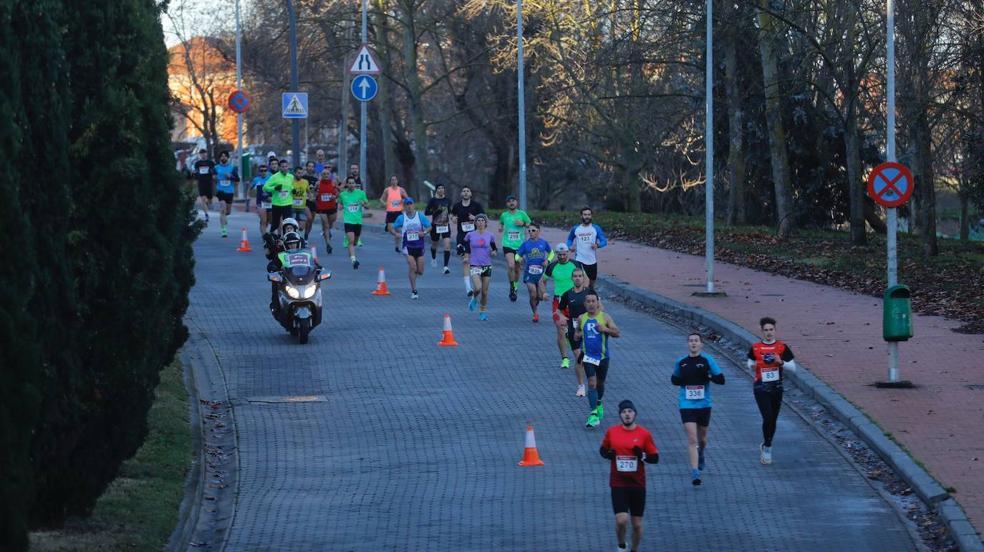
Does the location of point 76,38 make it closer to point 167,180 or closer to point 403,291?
point 167,180

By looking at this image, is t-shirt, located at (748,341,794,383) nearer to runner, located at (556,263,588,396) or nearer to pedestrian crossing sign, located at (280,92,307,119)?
runner, located at (556,263,588,396)

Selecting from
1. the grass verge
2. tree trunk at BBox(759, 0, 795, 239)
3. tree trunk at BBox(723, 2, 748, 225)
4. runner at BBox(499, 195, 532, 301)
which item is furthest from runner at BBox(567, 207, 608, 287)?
tree trunk at BBox(723, 2, 748, 225)

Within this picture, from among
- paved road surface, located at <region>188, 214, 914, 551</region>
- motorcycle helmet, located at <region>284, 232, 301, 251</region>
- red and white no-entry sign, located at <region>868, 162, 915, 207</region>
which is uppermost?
red and white no-entry sign, located at <region>868, 162, 915, 207</region>

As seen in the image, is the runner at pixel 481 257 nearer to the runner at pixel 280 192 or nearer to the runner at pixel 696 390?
the runner at pixel 280 192

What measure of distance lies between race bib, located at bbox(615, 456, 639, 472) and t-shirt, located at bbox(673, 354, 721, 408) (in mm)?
2555

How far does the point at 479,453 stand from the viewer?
14.8 meters

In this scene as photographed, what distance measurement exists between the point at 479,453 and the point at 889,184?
5.94m

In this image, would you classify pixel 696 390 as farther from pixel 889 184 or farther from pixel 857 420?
pixel 889 184

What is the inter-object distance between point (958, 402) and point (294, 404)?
23.9 feet

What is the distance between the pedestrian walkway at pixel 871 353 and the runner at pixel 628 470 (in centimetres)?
258

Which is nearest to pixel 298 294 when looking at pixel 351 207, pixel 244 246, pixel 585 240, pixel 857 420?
pixel 585 240

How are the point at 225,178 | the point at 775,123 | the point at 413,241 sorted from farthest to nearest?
the point at 775,123, the point at 225,178, the point at 413,241

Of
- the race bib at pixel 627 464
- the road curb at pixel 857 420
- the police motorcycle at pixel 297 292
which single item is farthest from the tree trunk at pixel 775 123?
the race bib at pixel 627 464

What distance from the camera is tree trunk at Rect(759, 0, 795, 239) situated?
3569 cm
